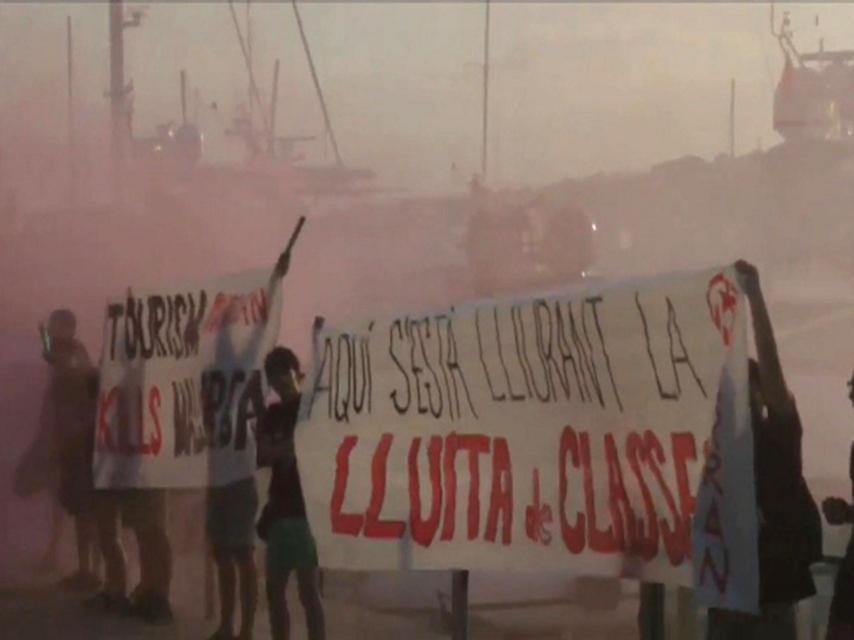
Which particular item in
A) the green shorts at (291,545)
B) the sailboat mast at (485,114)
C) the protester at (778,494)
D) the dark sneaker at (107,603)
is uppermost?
the sailboat mast at (485,114)

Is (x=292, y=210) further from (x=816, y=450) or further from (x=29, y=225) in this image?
(x=816, y=450)

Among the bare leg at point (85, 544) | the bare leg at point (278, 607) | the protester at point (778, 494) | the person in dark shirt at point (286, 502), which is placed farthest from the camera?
the bare leg at point (85, 544)

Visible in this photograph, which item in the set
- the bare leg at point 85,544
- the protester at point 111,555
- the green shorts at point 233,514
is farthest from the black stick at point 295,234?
the bare leg at point 85,544

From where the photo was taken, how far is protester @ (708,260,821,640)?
3.79 m

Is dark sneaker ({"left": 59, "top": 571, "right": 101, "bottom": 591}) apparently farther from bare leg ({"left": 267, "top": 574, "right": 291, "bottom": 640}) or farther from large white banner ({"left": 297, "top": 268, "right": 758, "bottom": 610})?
large white banner ({"left": 297, "top": 268, "right": 758, "bottom": 610})

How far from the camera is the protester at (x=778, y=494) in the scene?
12.4ft

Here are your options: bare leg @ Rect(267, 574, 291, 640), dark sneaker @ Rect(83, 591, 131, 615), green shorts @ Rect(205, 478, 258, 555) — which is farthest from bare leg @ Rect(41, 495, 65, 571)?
bare leg @ Rect(267, 574, 291, 640)

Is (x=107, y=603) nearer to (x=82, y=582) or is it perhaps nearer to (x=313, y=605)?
(x=82, y=582)

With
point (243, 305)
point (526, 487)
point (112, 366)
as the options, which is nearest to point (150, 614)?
point (112, 366)

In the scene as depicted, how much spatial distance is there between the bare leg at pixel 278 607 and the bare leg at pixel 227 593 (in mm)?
253

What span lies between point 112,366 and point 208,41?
114cm

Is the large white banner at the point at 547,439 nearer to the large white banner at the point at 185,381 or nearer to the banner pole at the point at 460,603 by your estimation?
the banner pole at the point at 460,603

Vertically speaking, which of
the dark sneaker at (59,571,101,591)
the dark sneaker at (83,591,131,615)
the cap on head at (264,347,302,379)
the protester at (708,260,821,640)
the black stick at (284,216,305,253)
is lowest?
the dark sneaker at (83,591,131,615)

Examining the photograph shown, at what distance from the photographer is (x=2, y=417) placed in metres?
6.32
